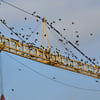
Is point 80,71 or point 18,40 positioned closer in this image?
point 18,40

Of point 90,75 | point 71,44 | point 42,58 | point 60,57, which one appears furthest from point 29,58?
point 90,75

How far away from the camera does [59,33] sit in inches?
2216

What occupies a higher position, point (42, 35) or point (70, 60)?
point (42, 35)

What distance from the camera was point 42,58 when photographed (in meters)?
50.8

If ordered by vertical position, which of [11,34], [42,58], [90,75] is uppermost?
[11,34]

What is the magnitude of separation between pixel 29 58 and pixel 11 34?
4.04 metres

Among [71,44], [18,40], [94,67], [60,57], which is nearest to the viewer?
[18,40]

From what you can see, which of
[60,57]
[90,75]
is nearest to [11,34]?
[60,57]

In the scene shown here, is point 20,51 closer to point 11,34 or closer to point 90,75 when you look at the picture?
point 11,34

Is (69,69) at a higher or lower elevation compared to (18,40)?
lower

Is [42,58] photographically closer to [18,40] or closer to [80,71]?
[18,40]

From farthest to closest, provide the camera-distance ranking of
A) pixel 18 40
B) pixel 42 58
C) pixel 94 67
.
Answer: pixel 94 67
pixel 42 58
pixel 18 40

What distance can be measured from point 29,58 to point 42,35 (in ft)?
14.4

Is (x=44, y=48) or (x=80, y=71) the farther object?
(x=80, y=71)
